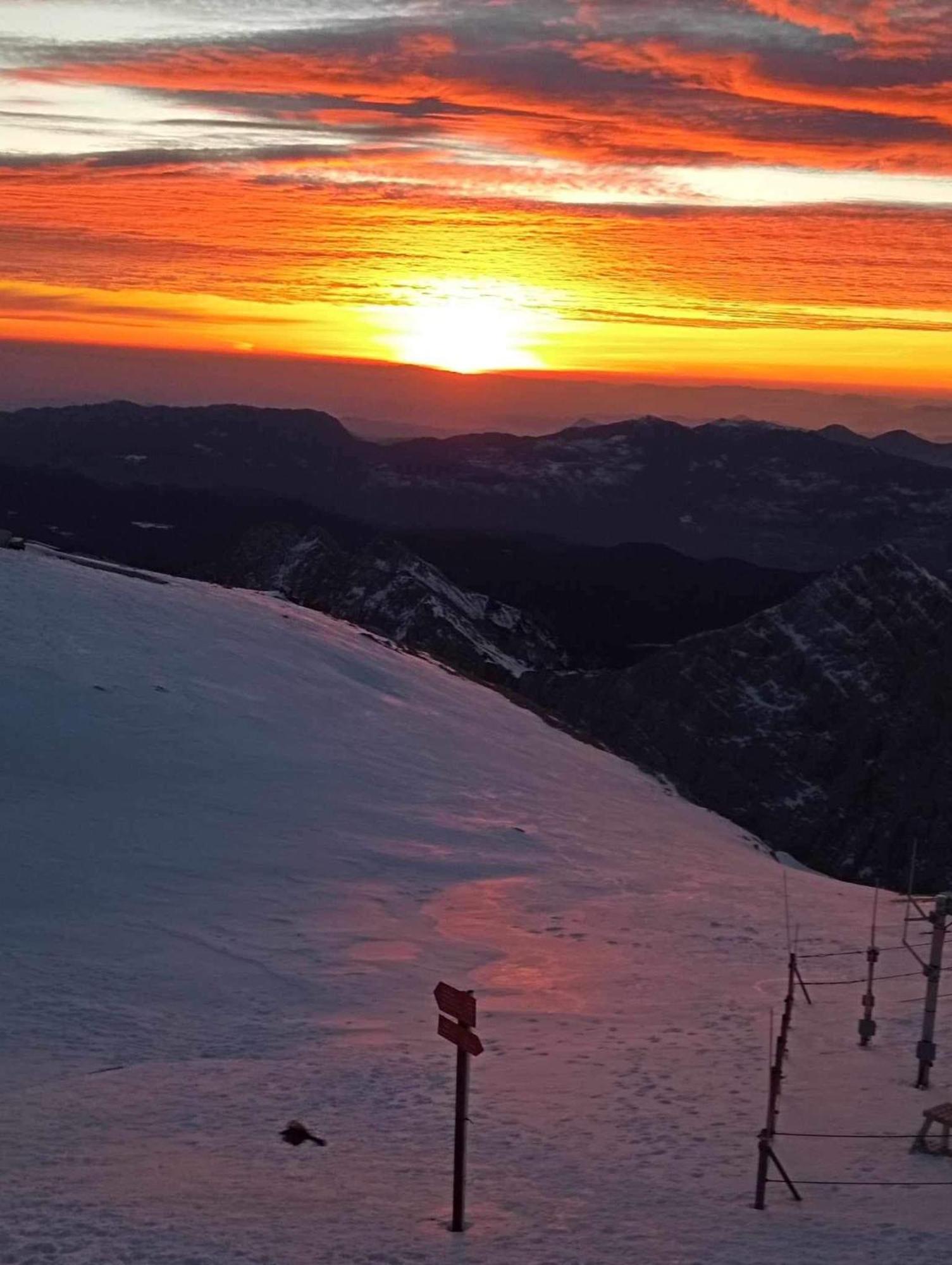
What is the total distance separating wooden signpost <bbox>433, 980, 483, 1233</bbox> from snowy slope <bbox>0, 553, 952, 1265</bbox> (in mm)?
253

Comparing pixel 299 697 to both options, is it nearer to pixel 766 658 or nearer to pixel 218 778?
pixel 218 778

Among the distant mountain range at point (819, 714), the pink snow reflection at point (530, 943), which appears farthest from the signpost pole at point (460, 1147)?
the distant mountain range at point (819, 714)

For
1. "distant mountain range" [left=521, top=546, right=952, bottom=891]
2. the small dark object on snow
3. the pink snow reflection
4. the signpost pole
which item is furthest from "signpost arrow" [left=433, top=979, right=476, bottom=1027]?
"distant mountain range" [left=521, top=546, right=952, bottom=891]

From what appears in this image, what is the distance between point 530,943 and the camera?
23516mm

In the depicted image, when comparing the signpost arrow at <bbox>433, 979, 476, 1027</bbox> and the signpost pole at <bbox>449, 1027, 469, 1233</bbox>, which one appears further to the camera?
the signpost arrow at <bbox>433, 979, 476, 1027</bbox>

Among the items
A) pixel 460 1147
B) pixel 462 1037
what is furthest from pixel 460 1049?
pixel 460 1147

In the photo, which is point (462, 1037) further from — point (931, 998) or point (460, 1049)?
point (931, 998)

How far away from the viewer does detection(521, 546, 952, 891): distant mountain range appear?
132 m

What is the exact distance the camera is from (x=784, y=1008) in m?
A: 19.6

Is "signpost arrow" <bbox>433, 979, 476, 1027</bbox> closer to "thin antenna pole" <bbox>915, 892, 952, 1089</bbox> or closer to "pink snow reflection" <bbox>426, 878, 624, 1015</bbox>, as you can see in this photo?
"thin antenna pole" <bbox>915, 892, 952, 1089</bbox>

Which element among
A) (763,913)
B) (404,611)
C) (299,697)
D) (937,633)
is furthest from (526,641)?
(763,913)

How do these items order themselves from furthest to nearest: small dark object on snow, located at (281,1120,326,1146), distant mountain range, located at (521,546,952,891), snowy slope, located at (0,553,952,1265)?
distant mountain range, located at (521,546,952,891), small dark object on snow, located at (281,1120,326,1146), snowy slope, located at (0,553,952,1265)

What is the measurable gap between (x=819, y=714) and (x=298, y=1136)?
144 metres

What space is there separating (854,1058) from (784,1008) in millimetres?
2017
